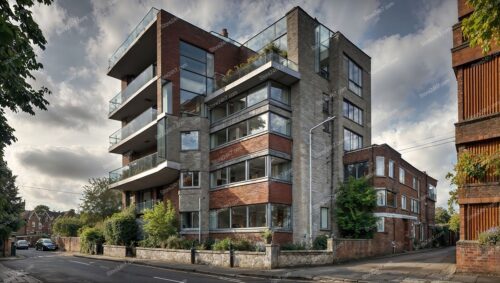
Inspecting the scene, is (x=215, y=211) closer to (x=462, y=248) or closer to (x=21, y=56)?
(x=462, y=248)

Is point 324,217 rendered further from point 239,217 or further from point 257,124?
point 257,124

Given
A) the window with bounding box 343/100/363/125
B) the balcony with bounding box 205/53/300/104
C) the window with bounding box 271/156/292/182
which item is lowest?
the window with bounding box 271/156/292/182

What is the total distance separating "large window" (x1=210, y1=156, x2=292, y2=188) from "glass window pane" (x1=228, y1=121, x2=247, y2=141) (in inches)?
75.6

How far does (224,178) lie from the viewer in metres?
27.0

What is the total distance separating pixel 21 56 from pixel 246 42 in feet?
88.1

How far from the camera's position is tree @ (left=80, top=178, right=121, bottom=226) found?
155ft

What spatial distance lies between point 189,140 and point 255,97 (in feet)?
19.1

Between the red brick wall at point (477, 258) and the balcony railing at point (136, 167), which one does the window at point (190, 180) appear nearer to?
the balcony railing at point (136, 167)

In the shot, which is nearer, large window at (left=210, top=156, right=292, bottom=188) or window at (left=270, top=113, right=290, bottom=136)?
large window at (left=210, top=156, right=292, bottom=188)

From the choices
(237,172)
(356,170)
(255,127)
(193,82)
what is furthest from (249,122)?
(356,170)

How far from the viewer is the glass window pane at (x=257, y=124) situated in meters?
24.6

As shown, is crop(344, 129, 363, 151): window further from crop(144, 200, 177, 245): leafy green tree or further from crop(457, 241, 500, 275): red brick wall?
crop(457, 241, 500, 275): red brick wall

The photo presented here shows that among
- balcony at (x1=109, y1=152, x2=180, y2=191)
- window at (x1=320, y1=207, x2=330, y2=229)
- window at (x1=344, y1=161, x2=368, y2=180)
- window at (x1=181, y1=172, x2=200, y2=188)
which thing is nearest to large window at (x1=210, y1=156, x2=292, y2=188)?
window at (x1=181, y1=172, x2=200, y2=188)

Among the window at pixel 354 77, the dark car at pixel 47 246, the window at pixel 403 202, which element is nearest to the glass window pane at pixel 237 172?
the window at pixel 354 77
